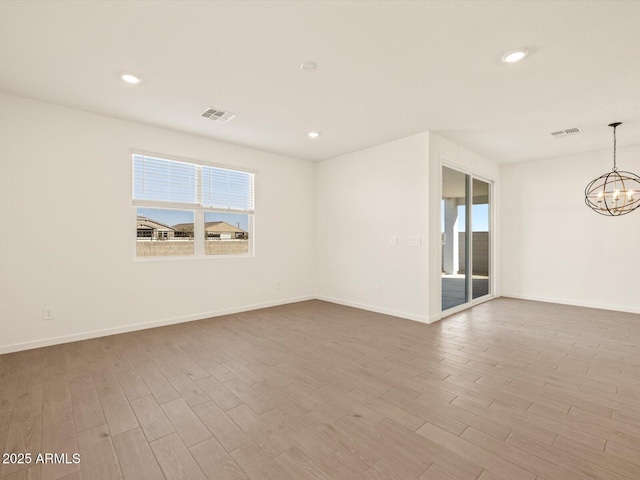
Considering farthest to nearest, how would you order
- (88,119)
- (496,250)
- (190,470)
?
(496,250), (88,119), (190,470)

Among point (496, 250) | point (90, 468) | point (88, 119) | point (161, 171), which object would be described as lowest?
point (90, 468)

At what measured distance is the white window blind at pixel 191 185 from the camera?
411 cm

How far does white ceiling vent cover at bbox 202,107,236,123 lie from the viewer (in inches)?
144

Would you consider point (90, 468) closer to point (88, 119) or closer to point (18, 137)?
point (18, 137)

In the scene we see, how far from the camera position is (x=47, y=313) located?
3395mm

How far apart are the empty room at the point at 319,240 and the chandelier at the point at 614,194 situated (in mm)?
64

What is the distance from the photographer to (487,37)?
2.28 metres

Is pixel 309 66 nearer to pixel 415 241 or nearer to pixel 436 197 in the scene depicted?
pixel 436 197

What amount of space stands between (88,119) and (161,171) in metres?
0.96

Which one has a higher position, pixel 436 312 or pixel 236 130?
pixel 236 130

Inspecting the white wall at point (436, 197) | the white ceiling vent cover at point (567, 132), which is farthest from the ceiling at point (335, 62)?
the white wall at point (436, 197)

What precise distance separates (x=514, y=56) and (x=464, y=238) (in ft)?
10.9

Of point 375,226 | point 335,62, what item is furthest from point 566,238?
point 335,62

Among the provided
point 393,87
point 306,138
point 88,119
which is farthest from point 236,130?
point 393,87
